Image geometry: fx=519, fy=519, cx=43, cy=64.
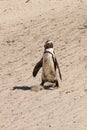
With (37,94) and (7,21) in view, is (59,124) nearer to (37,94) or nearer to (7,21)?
(37,94)

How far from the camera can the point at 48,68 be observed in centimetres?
1162

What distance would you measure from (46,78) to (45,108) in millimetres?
1814

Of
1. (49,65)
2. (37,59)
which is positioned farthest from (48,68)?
(37,59)

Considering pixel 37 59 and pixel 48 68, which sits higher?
pixel 48 68

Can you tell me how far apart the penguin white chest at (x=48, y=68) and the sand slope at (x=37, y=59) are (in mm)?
294

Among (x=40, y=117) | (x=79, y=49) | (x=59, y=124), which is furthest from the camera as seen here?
(x=79, y=49)

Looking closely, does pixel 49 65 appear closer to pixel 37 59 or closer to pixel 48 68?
pixel 48 68

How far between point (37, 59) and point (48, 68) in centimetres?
286

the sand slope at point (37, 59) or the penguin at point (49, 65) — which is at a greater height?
the penguin at point (49, 65)

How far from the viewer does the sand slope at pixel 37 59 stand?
945 cm

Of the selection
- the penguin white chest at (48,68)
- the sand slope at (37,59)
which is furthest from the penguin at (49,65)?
the sand slope at (37,59)

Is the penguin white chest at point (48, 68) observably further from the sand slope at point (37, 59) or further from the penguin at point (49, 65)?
the sand slope at point (37, 59)

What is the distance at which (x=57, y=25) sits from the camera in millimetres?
17062

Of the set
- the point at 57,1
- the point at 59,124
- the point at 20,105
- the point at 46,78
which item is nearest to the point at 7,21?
the point at 57,1
